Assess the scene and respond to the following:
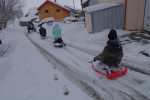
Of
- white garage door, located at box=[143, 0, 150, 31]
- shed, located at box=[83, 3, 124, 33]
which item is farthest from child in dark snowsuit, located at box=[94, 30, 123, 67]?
shed, located at box=[83, 3, 124, 33]

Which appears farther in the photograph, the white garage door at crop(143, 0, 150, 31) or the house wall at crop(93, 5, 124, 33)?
the house wall at crop(93, 5, 124, 33)

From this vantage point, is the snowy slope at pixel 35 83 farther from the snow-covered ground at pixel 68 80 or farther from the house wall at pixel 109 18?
the house wall at pixel 109 18

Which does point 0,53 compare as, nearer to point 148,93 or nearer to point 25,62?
point 25,62

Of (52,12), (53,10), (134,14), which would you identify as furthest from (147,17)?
(52,12)

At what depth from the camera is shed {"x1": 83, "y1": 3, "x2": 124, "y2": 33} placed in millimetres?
18625

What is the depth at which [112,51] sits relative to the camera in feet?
26.6

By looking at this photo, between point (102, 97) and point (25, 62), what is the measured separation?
6.79m

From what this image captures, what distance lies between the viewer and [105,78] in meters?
8.28

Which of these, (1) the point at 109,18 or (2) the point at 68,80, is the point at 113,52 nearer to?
(2) the point at 68,80

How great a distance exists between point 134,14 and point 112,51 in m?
10.2

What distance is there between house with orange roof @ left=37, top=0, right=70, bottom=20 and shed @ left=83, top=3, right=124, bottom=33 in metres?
29.2

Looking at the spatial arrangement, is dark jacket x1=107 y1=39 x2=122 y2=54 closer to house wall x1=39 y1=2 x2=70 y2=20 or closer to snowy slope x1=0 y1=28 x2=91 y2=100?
snowy slope x1=0 y1=28 x2=91 y2=100

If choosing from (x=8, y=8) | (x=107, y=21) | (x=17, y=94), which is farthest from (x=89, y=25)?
(x=8, y=8)

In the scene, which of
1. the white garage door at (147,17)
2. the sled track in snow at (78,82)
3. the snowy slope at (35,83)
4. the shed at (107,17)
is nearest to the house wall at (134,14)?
the white garage door at (147,17)
